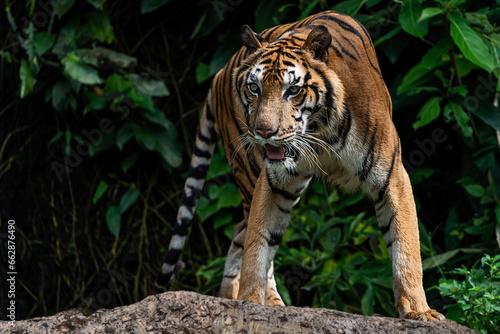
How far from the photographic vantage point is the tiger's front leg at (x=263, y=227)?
332 cm

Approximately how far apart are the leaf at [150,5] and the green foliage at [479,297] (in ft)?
12.3

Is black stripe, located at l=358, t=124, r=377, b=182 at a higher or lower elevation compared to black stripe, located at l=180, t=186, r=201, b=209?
higher

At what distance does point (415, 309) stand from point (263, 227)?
0.85 meters

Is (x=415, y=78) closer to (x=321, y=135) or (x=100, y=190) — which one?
(x=321, y=135)

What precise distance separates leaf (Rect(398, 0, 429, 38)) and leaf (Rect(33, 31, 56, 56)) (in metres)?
3.37

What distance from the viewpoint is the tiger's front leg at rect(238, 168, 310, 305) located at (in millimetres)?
3318

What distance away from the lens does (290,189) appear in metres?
3.44

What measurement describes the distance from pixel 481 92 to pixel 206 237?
9.33 ft

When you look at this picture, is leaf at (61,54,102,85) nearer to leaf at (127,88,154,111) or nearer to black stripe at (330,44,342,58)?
leaf at (127,88,154,111)

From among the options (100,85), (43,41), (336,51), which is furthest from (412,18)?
(43,41)

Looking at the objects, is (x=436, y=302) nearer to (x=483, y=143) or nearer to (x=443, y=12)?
(x=483, y=143)

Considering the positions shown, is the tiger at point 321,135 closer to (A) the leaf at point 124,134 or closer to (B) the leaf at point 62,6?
(A) the leaf at point 124,134

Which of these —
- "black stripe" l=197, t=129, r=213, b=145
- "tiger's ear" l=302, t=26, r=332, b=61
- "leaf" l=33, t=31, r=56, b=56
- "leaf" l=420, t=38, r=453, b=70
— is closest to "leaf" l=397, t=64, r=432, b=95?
"leaf" l=420, t=38, r=453, b=70

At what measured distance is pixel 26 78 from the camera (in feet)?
19.9
